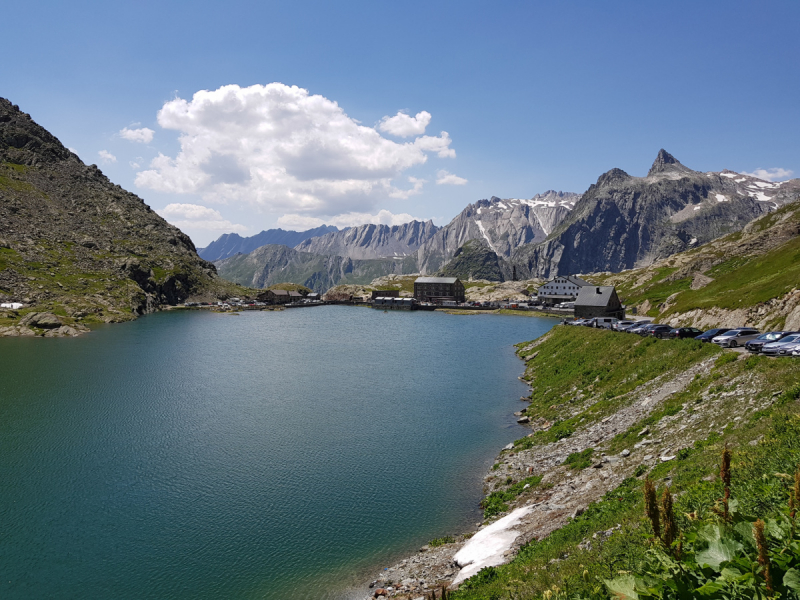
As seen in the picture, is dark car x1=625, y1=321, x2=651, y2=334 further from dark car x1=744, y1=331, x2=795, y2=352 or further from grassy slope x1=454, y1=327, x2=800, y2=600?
grassy slope x1=454, y1=327, x2=800, y2=600

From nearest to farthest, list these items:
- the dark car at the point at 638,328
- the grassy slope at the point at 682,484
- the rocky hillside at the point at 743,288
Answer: the grassy slope at the point at 682,484 → the dark car at the point at 638,328 → the rocky hillside at the point at 743,288

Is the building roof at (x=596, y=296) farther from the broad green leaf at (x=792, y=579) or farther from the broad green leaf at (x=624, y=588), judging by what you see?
the broad green leaf at (x=792, y=579)

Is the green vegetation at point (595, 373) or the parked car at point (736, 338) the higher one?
the parked car at point (736, 338)

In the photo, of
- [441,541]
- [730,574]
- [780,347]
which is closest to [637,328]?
[780,347]

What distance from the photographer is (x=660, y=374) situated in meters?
47.8

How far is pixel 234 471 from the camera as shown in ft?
144

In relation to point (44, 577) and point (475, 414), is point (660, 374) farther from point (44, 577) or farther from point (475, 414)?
point (44, 577)

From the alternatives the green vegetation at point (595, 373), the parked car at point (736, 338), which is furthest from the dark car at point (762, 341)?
the green vegetation at point (595, 373)

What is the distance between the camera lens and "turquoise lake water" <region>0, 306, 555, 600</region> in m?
29.9

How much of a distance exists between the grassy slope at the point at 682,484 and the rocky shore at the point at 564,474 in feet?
2.25

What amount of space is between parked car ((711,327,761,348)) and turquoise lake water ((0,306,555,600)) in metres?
25.5

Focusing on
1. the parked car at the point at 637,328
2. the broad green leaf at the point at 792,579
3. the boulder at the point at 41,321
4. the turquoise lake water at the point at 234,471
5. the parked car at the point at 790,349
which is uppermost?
the parked car at the point at 790,349

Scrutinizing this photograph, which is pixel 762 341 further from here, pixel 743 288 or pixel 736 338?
pixel 743 288

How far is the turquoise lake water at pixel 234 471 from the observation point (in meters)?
29.9
